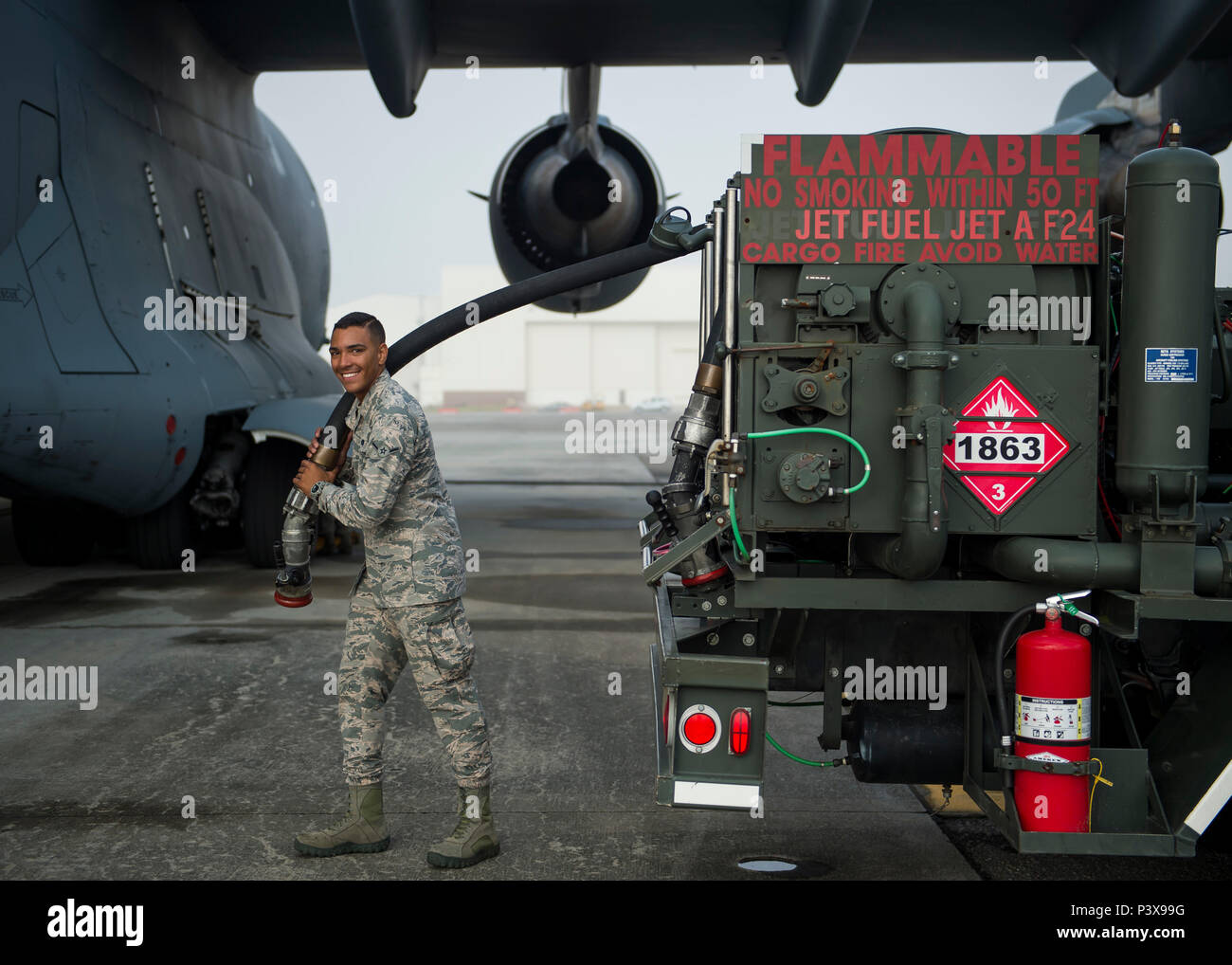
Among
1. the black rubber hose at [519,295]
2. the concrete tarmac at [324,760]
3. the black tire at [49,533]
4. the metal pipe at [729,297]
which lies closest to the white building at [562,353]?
the black tire at [49,533]

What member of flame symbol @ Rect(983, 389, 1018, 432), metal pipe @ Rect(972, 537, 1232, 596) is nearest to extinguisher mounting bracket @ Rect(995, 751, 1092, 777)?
metal pipe @ Rect(972, 537, 1232, 596)

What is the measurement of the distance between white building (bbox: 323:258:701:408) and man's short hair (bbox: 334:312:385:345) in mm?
76615

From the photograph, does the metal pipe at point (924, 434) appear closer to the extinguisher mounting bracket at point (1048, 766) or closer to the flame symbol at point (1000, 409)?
the flame symbol at point (1000, 409)

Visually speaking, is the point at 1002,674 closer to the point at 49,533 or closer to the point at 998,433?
the point at 998,433

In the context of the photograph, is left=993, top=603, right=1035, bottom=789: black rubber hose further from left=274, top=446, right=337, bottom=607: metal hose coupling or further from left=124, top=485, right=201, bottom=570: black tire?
left=124, top=485, right=201, bottom=570: black tire

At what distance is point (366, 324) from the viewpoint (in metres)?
4.27

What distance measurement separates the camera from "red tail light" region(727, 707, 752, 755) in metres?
3.63

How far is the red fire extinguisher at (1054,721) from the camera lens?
3.48 meters

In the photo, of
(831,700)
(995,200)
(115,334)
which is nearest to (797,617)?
(831,700)

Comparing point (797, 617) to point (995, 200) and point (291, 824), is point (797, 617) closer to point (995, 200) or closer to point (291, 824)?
point (995, 200)

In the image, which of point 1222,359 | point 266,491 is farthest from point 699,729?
point 266,491

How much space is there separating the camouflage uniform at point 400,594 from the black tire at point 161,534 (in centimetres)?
705

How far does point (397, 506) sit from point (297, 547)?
394 mm
